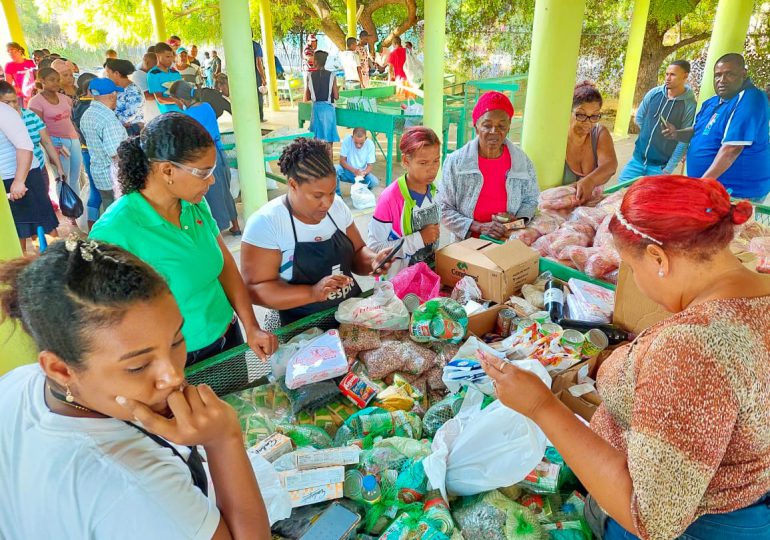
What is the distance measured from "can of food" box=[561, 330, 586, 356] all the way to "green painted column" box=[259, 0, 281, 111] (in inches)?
524

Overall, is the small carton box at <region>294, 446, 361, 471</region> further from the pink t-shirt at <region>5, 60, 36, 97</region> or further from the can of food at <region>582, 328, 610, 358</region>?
the pink t-shirt at <region>5, 60, 36, 97</region>

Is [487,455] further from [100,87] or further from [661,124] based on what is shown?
[100,87]

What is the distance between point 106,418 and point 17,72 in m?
10.8

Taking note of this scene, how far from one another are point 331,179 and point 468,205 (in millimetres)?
1388

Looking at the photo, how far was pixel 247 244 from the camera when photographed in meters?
2.34

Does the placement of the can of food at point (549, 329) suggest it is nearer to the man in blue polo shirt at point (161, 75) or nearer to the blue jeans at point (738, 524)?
the blue jeans at point (738, 524)

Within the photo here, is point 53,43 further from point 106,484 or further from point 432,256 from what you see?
point 106,484

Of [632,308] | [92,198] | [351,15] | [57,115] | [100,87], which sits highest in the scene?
[351,15]

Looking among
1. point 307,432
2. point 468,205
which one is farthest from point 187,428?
point 468,205

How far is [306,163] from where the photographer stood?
2279 mm

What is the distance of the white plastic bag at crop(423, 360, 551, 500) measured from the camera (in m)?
1.54

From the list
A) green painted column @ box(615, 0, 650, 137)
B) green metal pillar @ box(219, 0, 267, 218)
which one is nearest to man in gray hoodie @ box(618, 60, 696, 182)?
green metal pillar @ box(219, 0, 267, 218)

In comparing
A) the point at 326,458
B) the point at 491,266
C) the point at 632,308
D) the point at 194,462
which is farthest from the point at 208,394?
the point at 632,308

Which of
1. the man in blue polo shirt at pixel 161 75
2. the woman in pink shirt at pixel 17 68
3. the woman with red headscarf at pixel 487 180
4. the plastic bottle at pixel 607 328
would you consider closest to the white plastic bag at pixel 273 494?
the plastic bottle at pixel 607 328
